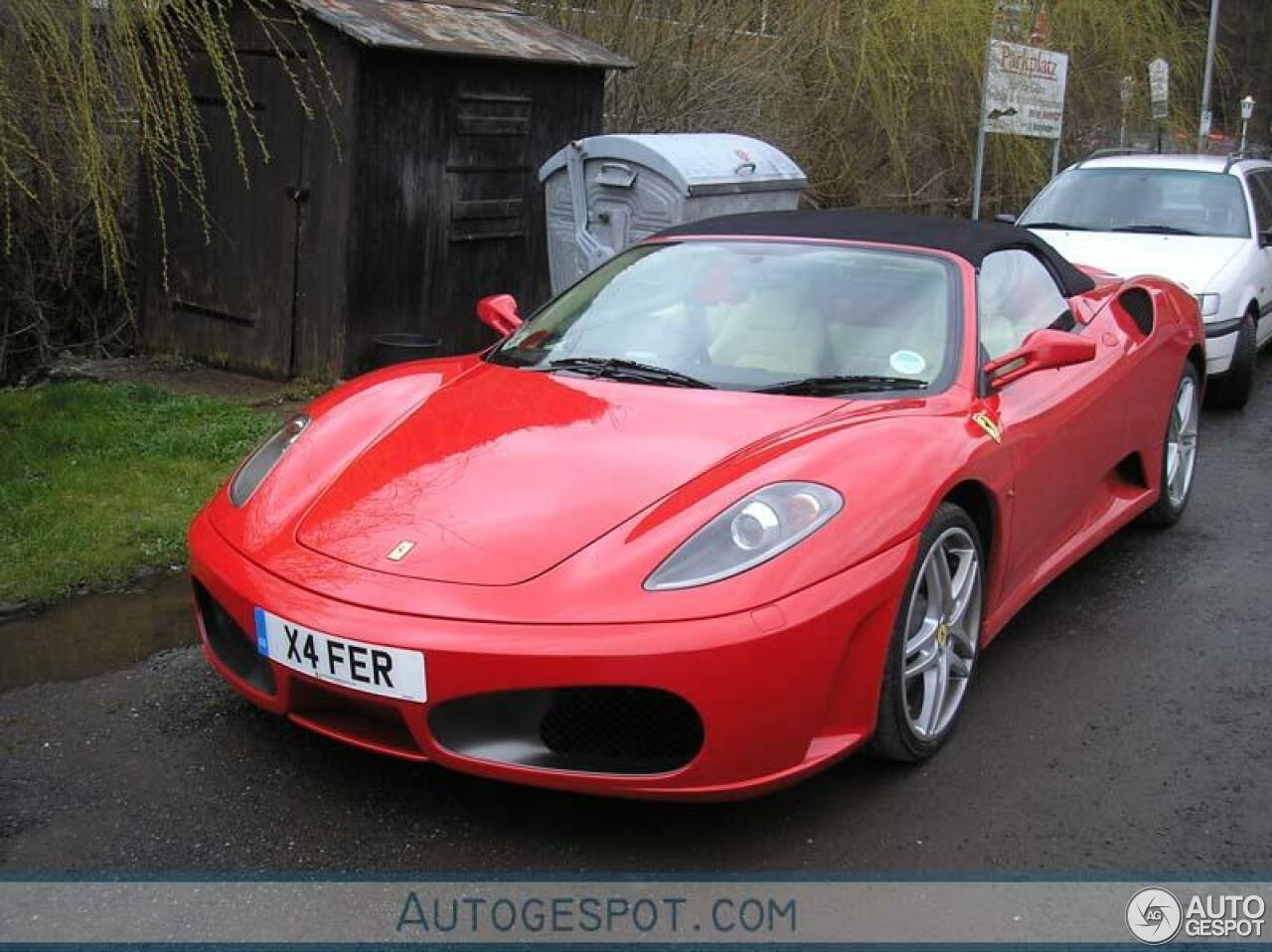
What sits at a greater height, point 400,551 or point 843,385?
point 843,385

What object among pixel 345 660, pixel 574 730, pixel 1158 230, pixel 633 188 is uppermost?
pixel 633 188

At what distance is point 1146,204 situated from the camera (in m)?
9.05

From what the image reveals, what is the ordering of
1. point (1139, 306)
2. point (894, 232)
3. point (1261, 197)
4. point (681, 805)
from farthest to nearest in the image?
point (1261, 197) < point (1139, 306) < point (894, 232) < point (681, 805)

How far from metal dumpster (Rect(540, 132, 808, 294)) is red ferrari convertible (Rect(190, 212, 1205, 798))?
2.99 meters

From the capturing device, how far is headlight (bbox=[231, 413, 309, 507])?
146 inches

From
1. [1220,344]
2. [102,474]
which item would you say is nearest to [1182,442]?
[1220,344]

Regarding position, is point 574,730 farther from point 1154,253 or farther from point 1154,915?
point 1154,253

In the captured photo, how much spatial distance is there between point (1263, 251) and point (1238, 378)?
0.96 m

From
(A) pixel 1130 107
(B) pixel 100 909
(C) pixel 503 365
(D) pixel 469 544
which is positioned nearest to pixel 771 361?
(C) pixel 503 365

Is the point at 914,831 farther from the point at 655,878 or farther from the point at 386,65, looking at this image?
the point at 386,65

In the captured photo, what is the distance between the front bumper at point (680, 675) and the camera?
113 inches

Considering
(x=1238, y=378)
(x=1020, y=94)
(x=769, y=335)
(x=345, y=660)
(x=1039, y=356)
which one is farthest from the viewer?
(x=1020, y=94)

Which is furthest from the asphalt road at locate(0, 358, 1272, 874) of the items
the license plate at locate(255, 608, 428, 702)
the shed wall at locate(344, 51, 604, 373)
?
the shed wall at locate(344, 51, 604, 373)

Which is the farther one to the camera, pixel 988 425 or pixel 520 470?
pixel 988 425
